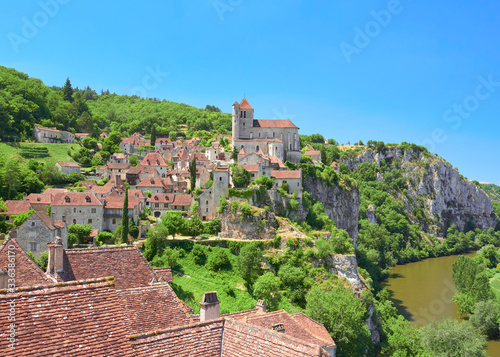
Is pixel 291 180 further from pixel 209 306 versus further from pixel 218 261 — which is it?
pixel 209 306

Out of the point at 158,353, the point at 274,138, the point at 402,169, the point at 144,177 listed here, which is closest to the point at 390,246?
the point at 274,138

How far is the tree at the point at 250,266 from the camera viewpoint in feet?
151

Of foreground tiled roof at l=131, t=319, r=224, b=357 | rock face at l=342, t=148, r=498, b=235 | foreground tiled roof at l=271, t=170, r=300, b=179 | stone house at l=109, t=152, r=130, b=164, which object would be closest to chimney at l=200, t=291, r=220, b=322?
foreground tiled roof at l=131, t=319, r=224, b=357

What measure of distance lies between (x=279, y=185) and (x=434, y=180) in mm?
110248

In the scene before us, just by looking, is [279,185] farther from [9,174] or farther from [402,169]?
[402,169]

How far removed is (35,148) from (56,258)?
82.4 metres

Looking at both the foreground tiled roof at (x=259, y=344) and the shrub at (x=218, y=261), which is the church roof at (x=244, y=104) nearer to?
the shrub at (x=218, y=261)

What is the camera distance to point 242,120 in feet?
252

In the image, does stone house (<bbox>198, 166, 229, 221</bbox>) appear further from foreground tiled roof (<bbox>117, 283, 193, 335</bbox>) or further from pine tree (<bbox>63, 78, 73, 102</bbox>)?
pine tree (<bbox>63, 78, 73, 102</bbox>)

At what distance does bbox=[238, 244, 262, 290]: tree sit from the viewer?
151 ft

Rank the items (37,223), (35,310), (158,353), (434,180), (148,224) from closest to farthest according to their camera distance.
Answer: (35,310)
(158,353)
(37,223)
(148,224)
(434,180)

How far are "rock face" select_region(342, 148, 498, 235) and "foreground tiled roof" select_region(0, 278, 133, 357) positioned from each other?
470 ft

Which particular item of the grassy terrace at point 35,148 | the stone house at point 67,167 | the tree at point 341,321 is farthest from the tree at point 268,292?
the grassy terrace at point 35,148

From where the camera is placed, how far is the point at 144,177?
237 ft
